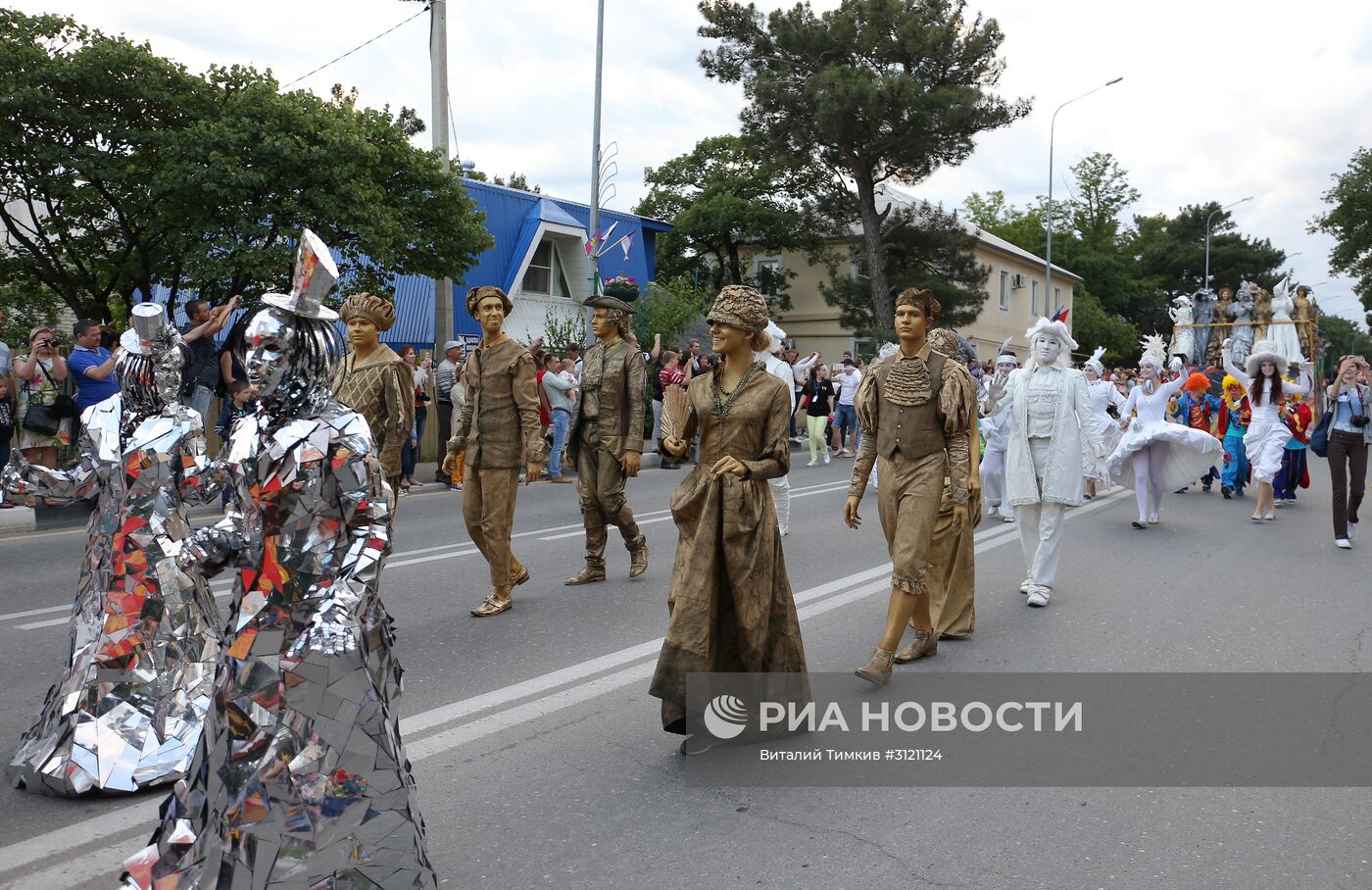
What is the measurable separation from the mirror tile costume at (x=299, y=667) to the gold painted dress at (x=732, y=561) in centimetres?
155

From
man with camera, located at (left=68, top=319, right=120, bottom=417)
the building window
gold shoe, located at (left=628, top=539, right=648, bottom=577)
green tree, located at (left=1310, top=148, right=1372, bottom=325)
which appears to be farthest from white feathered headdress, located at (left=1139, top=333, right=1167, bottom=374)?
green tree, located at (left=1310, top=148, right=1372, bottom=325)

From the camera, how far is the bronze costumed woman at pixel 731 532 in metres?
4.44

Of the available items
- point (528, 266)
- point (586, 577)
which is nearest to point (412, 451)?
point (586, 577)

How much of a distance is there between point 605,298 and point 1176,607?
444 cm

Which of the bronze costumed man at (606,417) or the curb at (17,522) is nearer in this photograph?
the bronze costumed man at (606,417)

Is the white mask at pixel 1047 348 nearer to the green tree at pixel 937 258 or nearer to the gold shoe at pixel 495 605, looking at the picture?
→ the gold shoe at pixel 495 605

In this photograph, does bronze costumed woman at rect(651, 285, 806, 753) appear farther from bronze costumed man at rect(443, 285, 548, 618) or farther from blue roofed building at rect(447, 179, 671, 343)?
blue roofed building at rect(447, 179, 671, 343)

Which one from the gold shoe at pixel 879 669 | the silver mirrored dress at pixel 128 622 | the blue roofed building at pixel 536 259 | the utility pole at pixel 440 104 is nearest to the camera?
the silver mirrored dress at pixel 128 622

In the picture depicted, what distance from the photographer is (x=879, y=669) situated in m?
5.52

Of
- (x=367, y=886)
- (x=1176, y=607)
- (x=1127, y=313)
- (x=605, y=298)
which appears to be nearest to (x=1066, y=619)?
(x=1176, y=607)

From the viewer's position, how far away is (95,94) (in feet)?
45.7

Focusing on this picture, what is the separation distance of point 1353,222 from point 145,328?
5926cm

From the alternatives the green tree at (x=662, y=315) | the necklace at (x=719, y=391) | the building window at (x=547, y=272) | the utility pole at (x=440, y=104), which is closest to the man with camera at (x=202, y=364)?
the utility pole at (x=440, y=104)

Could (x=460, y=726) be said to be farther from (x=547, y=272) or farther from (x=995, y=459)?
(x=547, y=272)
